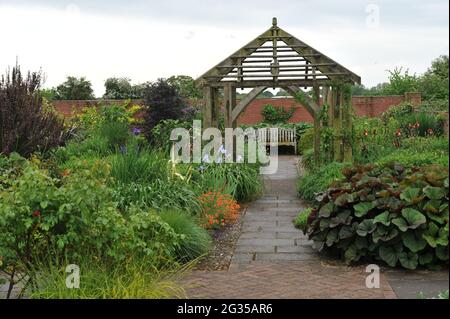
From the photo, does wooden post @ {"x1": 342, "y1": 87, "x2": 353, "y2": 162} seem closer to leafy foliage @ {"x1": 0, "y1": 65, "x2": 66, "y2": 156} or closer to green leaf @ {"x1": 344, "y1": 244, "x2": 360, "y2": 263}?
leafy foliage @ {"x1": 0, "y1": 65, "x2": 66, "y2": 156}

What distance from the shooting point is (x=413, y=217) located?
5.80m

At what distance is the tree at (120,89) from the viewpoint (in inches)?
1344

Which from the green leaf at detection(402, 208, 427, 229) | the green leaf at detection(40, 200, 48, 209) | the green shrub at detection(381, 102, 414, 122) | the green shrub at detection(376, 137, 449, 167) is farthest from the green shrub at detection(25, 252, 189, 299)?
the green shrub at detection(381, 102, 414, 122)

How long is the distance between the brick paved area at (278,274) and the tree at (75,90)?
1072 inches

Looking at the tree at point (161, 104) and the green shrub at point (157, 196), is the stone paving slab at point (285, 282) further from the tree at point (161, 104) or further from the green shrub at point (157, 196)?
the tree at point (161, 104)

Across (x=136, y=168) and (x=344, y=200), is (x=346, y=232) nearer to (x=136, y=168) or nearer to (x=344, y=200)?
(x=344, y=200)

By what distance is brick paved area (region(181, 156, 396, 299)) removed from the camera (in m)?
5.10

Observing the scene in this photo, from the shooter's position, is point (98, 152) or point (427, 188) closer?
point (427, 188)

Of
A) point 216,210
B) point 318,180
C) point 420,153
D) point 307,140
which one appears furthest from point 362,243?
point 307,140
